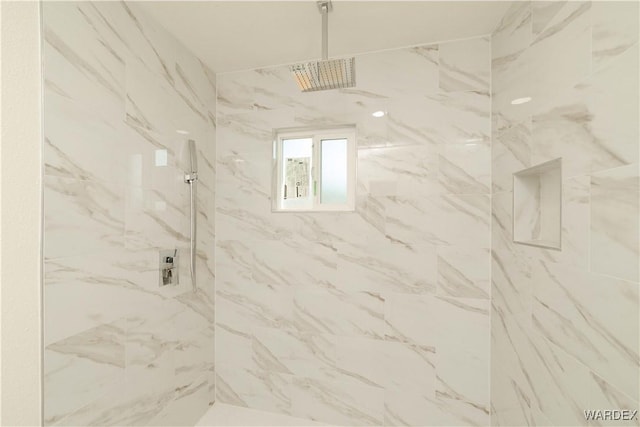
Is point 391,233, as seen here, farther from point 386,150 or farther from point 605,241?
point 605,241

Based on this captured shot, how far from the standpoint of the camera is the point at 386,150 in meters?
1.74

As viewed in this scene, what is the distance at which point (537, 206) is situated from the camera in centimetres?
131

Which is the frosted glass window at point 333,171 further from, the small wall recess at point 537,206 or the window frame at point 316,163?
the small wall recess at point 537,206

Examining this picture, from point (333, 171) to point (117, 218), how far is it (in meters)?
1.19

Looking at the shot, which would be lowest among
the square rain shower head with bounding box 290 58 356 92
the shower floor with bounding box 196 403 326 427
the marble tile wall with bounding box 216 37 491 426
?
the shower floor with bounding box 196 403 326 427

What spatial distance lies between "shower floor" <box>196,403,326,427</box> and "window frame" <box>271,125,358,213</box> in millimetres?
1288

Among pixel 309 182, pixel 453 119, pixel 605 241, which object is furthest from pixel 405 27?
pixel 605 241

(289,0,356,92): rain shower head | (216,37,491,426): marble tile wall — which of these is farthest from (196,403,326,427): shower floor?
(289,0,356,92): rain shower head

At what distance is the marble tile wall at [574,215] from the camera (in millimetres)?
745

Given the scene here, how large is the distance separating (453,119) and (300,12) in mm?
969

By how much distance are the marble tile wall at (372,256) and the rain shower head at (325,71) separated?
423mm

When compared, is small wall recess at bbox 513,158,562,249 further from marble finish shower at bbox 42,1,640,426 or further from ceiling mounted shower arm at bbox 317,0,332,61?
ceiling mounted shower arm at bbox 317,0,332,61

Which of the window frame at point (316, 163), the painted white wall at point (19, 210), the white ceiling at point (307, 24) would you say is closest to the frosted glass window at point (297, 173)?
the window frame at point (316, 163)

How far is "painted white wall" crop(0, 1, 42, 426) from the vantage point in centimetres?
72
